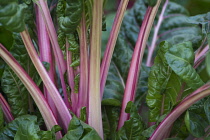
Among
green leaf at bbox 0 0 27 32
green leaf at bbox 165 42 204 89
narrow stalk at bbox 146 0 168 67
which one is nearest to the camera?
green leaf at bbox 0 0 27 32

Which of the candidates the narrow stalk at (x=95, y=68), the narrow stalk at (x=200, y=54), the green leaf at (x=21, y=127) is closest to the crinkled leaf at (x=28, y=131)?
the green leaf at (x=21, y=127)

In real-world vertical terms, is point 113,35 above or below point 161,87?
above

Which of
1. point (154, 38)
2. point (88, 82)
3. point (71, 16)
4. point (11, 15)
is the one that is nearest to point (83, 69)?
point (88, 82)

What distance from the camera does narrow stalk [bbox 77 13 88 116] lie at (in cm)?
65

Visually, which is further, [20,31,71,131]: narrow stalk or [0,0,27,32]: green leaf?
[20,31,71,131]: narrow stalk

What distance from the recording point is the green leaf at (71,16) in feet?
1.92

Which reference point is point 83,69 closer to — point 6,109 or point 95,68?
point 95,68

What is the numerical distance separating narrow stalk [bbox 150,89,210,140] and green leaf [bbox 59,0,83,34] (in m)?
0.27

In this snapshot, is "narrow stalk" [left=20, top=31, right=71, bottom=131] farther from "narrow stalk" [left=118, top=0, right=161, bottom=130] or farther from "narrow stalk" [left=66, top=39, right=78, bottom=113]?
"narrow stalk" [left=118, top=0, right=161, bottom=130]

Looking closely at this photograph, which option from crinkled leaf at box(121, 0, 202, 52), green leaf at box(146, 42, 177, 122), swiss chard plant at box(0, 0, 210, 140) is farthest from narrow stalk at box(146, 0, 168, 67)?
green leaf at box(146, 42, 177, 122)

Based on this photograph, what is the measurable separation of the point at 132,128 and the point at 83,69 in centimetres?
17

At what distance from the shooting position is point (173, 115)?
65cm

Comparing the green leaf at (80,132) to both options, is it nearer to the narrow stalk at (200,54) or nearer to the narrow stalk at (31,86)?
the narrow stalk at (31,86)

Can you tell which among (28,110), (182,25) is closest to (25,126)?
(28,110)
